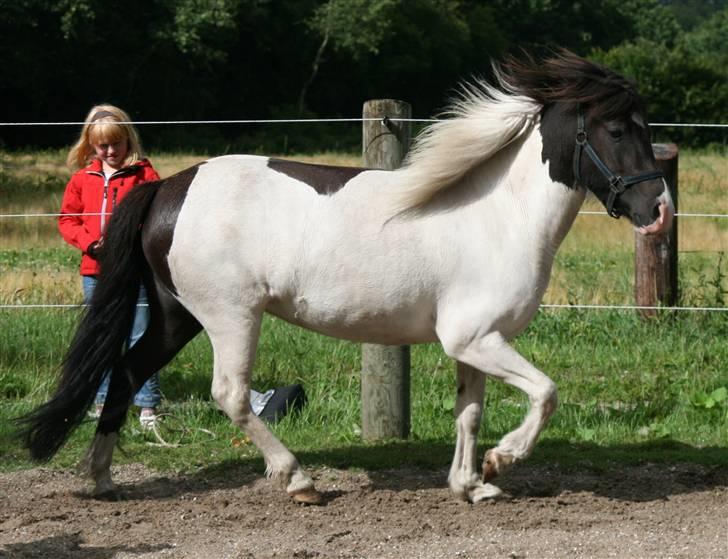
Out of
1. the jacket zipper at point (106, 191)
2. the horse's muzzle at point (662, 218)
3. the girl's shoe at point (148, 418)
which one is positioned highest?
the jacket zipper at point (106, 191)

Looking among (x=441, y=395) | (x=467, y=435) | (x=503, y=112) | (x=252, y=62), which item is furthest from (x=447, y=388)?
(x=252, y=62)

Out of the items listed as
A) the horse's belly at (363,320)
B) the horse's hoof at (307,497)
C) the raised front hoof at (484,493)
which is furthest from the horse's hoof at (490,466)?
the horse's hoof at (307,497)

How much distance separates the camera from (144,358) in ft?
17.5

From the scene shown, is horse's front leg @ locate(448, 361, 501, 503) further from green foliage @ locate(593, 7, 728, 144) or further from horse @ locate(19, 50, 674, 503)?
green foliage @ locate(593, 7, 728, 144)

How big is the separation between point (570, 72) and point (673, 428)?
2528mm

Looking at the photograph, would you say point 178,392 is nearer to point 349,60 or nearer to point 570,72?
point 570,72

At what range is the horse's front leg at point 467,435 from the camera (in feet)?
16.9

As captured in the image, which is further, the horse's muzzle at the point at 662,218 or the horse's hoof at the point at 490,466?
the horse's hoof at the point at 490,466

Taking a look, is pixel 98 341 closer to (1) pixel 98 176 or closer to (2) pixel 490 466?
(1) pixel 98 176

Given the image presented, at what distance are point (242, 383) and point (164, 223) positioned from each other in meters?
0.83

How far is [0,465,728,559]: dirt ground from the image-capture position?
4.35 meters

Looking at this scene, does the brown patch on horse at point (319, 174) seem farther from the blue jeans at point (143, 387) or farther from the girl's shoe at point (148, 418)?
the girl's shoe at point (148, 418)

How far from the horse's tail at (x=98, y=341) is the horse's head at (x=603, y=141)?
1.92 meters

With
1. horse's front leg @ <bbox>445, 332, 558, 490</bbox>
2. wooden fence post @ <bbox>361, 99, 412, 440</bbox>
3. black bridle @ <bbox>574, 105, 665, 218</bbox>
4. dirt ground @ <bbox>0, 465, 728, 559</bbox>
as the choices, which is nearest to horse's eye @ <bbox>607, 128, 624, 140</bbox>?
black bridle @ <bbox>574, 105, 665, 218</bbox>
